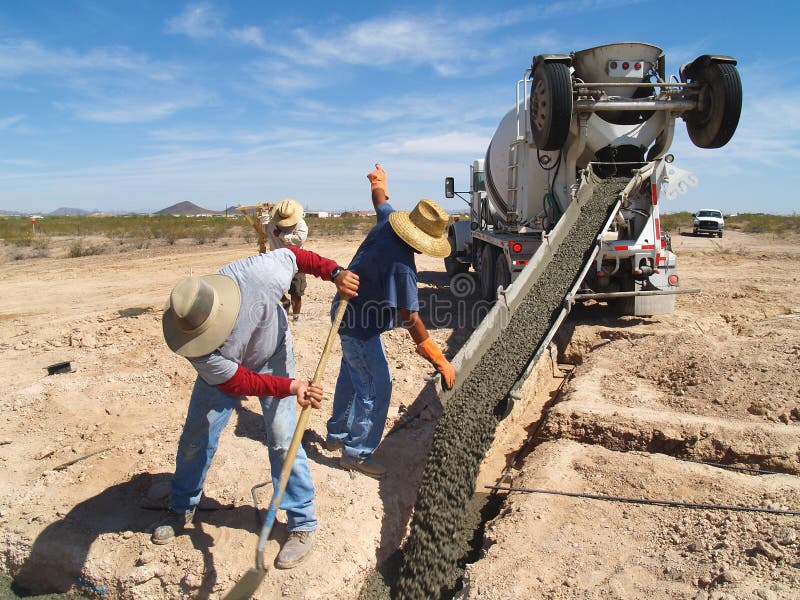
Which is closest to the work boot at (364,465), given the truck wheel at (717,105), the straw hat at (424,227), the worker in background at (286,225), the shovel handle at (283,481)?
the shovel handle at (283,481)

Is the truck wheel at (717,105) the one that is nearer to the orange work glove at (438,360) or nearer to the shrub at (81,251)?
the orange work glove at (438,360)

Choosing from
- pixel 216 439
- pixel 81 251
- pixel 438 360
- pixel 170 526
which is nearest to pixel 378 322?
pixel 438 360

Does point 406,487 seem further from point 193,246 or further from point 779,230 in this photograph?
point 779,230

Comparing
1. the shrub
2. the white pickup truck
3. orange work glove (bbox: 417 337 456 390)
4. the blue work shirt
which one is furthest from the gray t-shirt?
the white pickup truck

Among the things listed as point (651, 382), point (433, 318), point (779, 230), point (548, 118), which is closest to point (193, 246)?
point (433, 318)

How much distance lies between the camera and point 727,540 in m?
2.73

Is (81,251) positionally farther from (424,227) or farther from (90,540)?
(424,227)

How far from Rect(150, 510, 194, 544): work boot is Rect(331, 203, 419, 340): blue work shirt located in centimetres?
145

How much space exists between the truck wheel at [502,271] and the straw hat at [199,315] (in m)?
5.28

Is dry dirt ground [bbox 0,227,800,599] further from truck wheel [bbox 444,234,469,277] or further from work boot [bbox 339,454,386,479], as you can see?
truck wheel [bbox 444,234,469,277]

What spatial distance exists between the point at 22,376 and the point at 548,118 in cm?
645

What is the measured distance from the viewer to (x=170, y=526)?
3.03 m

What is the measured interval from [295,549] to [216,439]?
0.74m

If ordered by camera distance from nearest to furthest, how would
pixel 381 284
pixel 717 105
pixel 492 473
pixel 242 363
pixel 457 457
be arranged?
pixel 242 363 < pixel 457 457 < pixel 381 284 < pixel 492 473 < pixel 717 105
